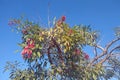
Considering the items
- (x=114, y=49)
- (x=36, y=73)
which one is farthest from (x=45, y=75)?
(x=114, y=49)

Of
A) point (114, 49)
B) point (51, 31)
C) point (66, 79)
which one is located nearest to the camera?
point (51, 31)

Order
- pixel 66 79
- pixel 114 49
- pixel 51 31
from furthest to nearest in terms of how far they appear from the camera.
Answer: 1. pixel 114 49
2. pixel 66 79
3. pixel 51 31

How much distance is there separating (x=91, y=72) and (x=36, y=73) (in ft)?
5.34

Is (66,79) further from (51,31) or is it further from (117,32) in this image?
(117,32)

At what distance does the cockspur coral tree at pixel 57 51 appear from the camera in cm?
816

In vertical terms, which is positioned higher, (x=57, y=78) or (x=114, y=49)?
(x=114, y=49)

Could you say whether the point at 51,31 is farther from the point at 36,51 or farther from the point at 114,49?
the point at 114,49

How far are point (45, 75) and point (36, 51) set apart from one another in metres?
0.87

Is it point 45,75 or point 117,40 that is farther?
point 117,40

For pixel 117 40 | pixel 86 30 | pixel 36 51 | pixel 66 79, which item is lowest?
pixel 66 79

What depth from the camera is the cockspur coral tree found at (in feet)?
26.8

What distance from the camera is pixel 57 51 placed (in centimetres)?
869

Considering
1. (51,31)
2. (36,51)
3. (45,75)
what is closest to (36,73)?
(45,75)

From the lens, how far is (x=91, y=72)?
8.75 meters
